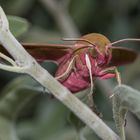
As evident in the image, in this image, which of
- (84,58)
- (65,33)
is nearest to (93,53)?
(84,58)

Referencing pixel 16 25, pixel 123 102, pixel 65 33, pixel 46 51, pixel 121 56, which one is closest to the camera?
pixel 123 102

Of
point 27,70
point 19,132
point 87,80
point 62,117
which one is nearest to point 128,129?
point 62,117

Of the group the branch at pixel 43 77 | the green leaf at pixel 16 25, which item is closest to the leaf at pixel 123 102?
the branch at pixel 43 77

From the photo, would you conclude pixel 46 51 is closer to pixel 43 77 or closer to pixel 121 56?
pixel 43 77

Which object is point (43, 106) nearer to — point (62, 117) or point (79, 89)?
point (62, 117)

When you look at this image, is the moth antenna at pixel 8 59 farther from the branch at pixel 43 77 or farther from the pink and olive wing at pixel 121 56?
the pink and olive wing at pixel 121 56

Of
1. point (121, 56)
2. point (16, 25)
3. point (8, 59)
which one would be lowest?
point (121, 56)
